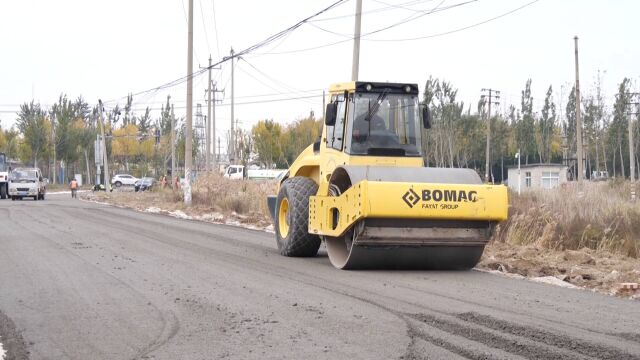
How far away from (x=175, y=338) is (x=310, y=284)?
3580 millimetres

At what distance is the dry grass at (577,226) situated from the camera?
16247 millimetres

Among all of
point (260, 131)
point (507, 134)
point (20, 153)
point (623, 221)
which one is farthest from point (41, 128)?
point (623, 221)

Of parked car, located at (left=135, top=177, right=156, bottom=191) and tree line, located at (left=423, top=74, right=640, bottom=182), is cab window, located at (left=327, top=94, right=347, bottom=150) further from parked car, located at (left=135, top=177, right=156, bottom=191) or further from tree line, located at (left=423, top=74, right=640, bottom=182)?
parked car, located at (left=135, top=177, right=156, bottom=191)

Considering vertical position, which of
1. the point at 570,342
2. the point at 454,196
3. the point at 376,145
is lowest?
the point at 570,342

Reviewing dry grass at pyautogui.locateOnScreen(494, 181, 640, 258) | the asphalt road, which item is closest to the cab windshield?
the asphalt road

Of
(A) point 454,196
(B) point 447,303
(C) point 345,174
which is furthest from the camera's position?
(C) point 345,174

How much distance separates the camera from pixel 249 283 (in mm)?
10633

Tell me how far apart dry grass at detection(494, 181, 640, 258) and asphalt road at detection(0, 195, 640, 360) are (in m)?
5.33

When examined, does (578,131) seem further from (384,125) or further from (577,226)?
(384,125)

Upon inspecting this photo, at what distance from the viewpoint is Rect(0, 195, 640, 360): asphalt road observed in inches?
265

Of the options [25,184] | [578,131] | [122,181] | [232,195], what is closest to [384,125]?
[232,195]

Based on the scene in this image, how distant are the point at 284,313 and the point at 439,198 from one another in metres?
3.91

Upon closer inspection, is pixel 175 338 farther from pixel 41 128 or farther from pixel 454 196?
pixel 41 128

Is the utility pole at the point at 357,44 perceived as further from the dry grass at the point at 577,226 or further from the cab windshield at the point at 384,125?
the cab windshield at the point at 384,125
